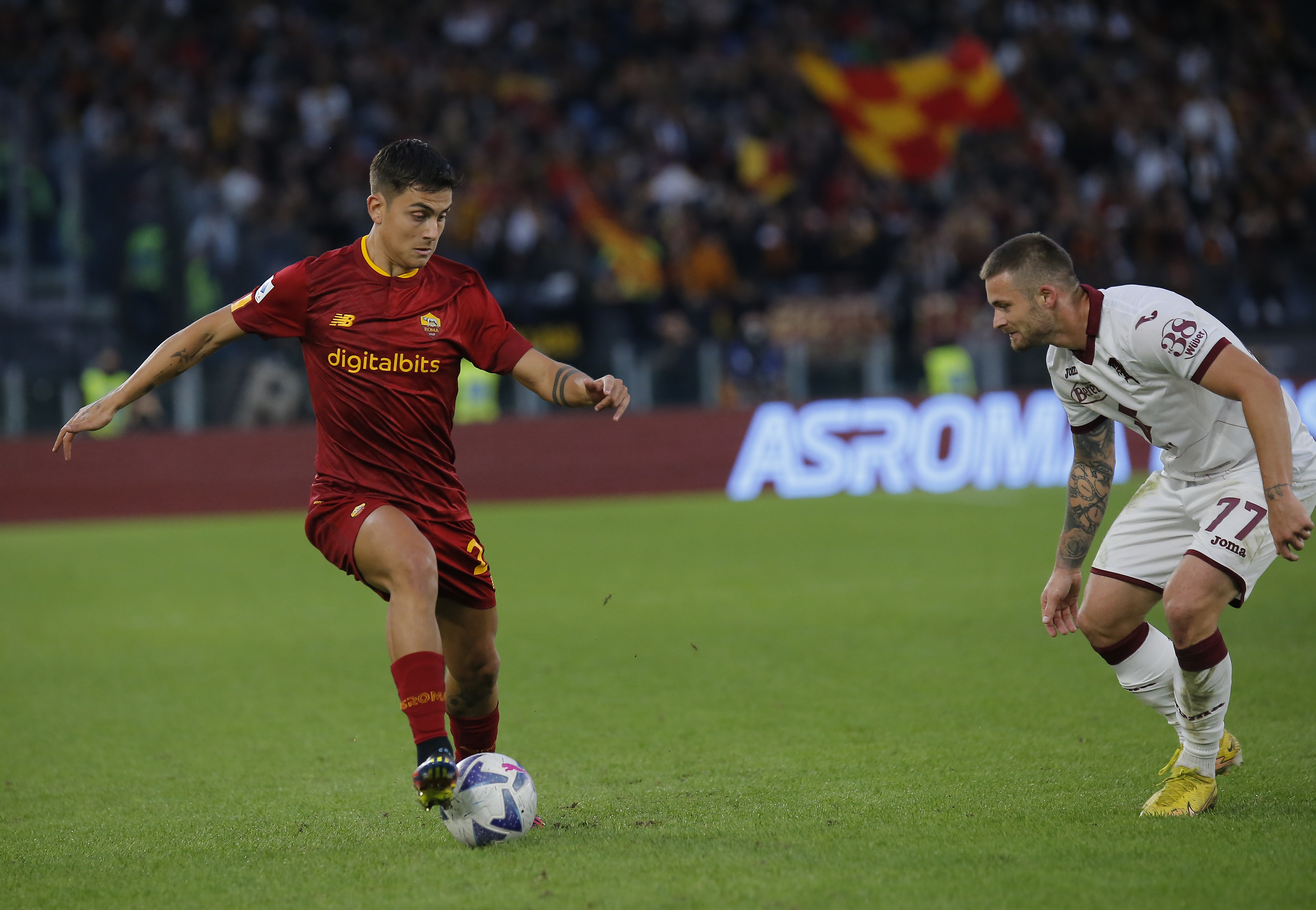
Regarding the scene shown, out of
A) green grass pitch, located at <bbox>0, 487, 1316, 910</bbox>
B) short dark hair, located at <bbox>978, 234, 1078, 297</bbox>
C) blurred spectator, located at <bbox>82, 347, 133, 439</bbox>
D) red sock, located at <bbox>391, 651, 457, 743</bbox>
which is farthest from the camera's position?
blurred spectator, located at <bbox>82, 347, 133, 439</bbox>

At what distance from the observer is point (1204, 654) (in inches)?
182

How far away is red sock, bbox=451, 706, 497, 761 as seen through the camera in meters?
4.97

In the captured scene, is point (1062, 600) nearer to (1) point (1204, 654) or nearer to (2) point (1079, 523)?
(2) point (1079, 523)

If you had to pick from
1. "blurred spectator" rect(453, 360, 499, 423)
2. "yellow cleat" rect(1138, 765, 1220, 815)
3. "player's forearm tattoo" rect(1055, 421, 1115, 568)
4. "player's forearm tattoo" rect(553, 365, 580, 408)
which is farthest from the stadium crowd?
"yellow cleat" rect(1138, 765, 1220, 815)

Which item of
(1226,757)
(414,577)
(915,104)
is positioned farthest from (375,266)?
(915,104)

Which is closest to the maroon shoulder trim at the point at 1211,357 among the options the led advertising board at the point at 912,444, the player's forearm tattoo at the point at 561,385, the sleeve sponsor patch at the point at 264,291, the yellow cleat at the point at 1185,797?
the yellow cleat at the point at 1185,797

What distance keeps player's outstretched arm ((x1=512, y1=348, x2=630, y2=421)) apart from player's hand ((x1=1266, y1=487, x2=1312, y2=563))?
1.98 meters

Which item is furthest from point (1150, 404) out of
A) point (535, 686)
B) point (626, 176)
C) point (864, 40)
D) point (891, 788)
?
point (864, 40)

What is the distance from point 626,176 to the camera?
67.9ft

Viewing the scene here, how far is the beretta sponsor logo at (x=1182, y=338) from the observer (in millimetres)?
4535

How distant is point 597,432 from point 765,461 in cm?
204

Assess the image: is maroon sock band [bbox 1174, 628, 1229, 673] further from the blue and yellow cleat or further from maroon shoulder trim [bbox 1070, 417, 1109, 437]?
the blue and yellow cleat

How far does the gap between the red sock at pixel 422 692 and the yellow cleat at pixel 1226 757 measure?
246 cm

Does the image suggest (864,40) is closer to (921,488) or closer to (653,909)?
(921,488)
